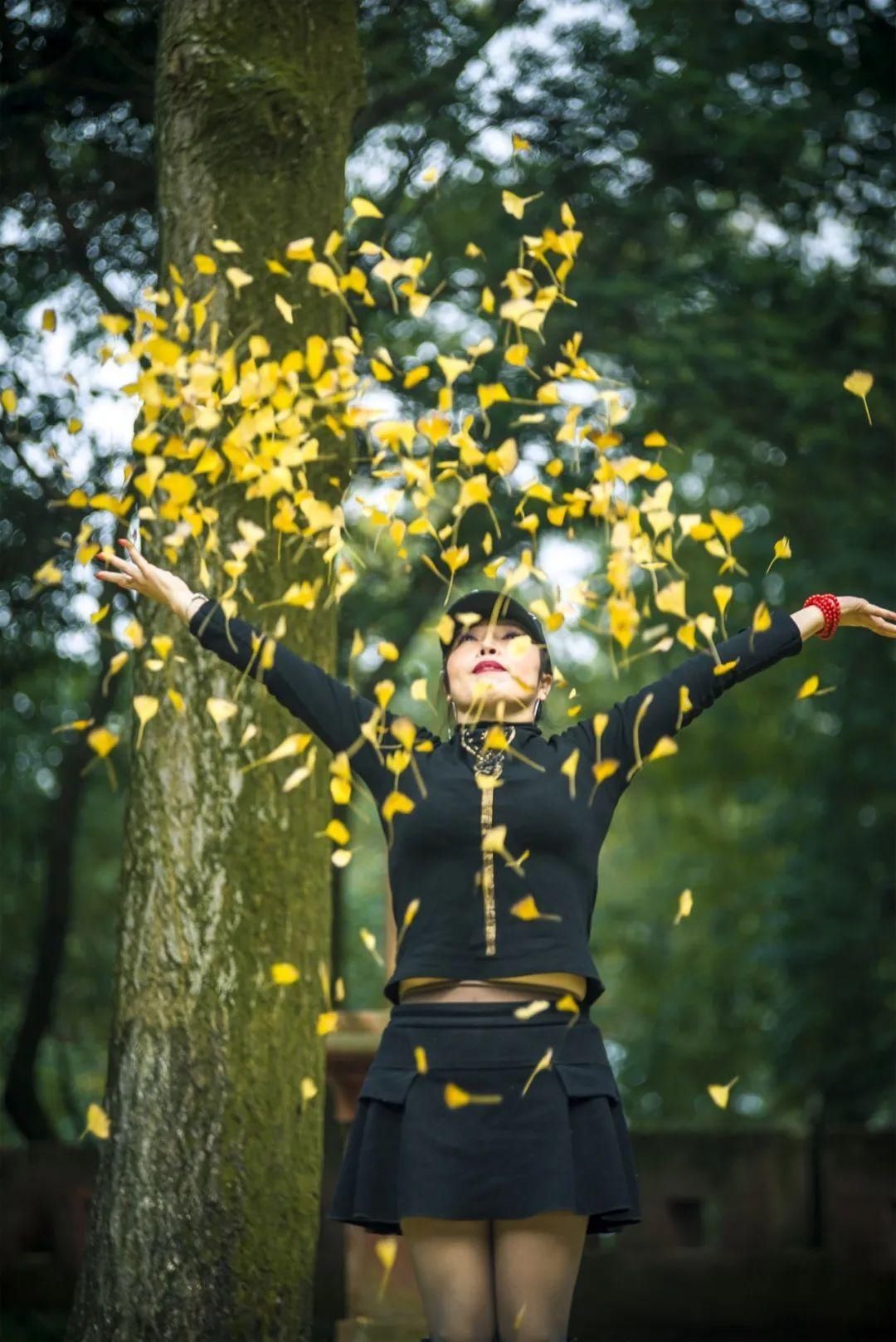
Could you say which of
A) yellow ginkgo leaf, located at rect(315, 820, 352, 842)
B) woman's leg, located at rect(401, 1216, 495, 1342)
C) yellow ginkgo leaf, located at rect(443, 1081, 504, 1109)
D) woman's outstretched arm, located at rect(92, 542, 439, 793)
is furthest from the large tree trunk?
yellow ginkgo leaf, located at rect(443, 1081, 504, 1109)

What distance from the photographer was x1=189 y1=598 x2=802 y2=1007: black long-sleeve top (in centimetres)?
313

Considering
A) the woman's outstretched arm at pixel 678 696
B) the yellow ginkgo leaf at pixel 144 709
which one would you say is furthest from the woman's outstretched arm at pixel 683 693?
the yellow ginkgo leaf at pixel 144 709

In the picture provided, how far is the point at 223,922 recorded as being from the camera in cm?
462

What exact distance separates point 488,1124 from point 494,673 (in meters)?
0.91

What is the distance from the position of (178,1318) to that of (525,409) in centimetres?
518

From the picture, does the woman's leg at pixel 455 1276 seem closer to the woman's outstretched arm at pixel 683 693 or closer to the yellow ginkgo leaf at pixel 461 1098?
the yellow ginkgo leaf at pixel 461 1098

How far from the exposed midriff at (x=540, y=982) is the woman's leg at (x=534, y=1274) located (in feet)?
1.40

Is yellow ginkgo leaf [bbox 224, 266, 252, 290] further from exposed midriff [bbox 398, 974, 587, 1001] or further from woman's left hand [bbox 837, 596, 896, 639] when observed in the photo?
exposed midriff [bbox 398, 974, 587, 1001]

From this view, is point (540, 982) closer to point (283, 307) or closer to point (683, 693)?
point (683, 693)

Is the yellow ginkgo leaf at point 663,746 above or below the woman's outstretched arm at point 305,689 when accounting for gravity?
below

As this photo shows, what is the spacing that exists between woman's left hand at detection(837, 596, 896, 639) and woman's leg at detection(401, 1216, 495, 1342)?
157 centimetres

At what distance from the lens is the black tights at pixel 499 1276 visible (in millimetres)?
3008

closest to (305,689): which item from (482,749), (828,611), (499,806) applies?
(482,749)

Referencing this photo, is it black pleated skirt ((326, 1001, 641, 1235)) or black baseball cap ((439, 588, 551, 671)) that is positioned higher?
black baseball cap ((439, 588, 551, 671))
